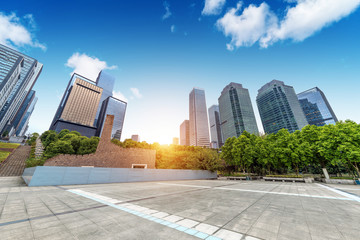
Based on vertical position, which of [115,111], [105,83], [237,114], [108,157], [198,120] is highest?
[105,83]

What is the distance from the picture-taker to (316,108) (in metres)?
123

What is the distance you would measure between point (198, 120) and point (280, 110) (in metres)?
84.2

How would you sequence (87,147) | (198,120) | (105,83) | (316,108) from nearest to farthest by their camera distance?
(87,147) < (316,108) < (105,83) < (198,120)

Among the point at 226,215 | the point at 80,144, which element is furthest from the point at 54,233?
the point at 80,144

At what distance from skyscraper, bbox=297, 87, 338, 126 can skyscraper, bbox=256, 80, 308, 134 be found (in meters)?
29.1

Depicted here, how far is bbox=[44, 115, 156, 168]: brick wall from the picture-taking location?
69.9ft

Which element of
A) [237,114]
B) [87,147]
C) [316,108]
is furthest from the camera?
[316,108]

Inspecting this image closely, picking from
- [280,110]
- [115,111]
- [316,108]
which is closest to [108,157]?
[280,110]

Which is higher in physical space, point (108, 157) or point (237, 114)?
point (237, 114)

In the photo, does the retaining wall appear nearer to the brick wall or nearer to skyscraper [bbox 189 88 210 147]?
the brick wall

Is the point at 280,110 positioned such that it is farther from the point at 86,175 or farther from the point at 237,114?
the point at 86,175

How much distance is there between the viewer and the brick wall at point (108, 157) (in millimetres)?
21312

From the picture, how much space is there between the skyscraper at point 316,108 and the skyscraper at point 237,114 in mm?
56321

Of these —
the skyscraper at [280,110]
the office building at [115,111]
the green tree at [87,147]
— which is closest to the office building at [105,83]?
the office building at [115,111]
